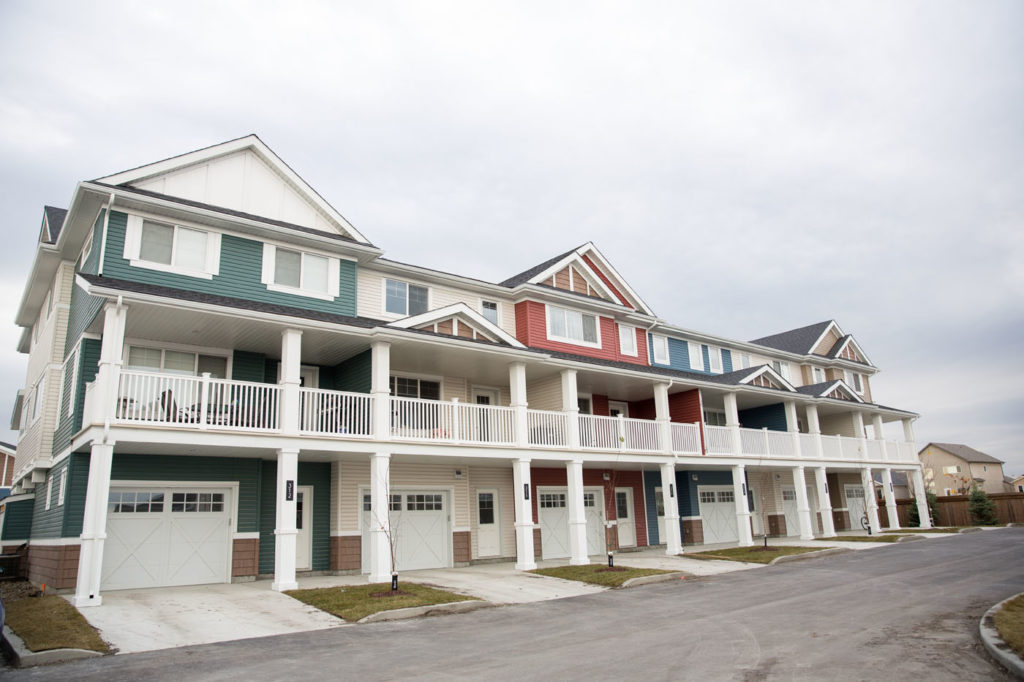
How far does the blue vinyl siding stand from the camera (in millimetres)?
32438

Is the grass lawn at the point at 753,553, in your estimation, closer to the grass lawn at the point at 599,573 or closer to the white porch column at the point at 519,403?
the grass lawn at the point at 599,573

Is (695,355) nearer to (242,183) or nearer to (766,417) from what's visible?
(766,417)

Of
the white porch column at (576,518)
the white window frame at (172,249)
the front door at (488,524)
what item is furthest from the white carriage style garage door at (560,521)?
the white window frame at (172,249)

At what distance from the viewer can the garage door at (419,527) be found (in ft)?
66.8

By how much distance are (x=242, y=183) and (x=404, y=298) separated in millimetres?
5802

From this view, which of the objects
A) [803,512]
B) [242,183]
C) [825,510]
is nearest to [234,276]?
[242,183]

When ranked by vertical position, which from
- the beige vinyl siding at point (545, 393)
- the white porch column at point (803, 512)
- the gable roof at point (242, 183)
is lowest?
the white porch column at point (803, 512)

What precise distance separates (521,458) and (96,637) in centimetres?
1186

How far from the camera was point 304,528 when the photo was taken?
62.4 ft

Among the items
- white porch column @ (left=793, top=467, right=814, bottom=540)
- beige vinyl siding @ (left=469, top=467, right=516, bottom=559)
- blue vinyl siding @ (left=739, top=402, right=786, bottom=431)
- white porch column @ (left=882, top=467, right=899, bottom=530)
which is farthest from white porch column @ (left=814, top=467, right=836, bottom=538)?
beige vinyl siding @ (left=469, top=467, right=516, bottom=559)

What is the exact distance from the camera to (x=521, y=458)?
66.5ft

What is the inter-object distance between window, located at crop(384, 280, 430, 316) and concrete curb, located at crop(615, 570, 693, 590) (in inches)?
412

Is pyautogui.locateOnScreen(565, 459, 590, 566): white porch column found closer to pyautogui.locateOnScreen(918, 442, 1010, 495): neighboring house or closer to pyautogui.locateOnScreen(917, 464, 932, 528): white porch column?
pyautogui.locateOnScreen(917, 464, 932, 528): white porch column

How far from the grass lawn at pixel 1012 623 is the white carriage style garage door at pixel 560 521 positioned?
1391 cm
